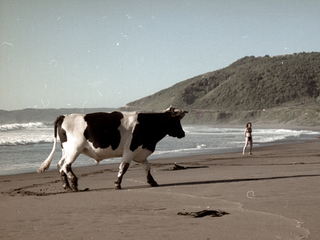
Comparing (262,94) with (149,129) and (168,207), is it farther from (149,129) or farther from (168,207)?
(168,207)

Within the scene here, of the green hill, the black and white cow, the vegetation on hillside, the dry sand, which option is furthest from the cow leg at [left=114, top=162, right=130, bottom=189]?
the vegetation on hillside

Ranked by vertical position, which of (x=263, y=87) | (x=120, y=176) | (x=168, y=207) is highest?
(x=263, y=87)

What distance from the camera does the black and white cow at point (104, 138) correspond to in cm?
965

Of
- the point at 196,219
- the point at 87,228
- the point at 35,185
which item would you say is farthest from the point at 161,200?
the point at 35,185

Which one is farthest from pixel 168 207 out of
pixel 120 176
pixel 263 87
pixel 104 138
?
pixel 263 87

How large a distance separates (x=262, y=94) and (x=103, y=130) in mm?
115556

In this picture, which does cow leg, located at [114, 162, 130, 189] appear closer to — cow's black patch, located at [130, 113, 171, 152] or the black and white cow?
the black and white cow

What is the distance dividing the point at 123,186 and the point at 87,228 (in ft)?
14.4

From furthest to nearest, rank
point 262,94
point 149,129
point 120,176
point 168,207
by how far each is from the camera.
Answer: 1. point 262,94
2. point 149,129
3. point 120,176
4. point 168,207

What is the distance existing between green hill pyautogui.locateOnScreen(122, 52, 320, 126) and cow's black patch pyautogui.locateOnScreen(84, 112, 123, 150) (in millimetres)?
78478

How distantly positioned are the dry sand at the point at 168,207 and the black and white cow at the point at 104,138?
661mm

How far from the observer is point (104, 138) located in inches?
380

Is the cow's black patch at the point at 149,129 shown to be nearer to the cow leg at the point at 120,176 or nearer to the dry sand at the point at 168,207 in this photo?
the cow leg at the point at 120,176

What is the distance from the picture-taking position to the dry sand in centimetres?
545
